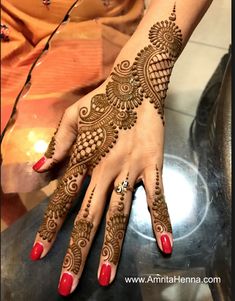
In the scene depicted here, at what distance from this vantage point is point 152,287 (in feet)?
1.79

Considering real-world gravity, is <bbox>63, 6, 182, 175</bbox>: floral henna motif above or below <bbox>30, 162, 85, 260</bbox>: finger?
above

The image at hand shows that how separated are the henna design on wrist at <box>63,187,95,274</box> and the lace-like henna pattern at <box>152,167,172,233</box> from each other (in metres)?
0.10

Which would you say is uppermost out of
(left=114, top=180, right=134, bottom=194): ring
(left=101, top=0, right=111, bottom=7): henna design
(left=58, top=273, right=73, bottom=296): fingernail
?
(left=101, top=0, right=111, bottom=7): henna design

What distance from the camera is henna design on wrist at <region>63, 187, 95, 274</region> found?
22.3 inches

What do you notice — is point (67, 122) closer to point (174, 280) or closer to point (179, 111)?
point (179, 111)

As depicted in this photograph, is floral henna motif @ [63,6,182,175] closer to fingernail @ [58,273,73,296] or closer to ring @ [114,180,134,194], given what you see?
ring @ [114,180,134,194]

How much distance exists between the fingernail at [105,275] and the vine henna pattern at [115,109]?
10cm

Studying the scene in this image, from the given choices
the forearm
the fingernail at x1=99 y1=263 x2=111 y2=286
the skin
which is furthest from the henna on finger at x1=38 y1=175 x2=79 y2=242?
the forearm

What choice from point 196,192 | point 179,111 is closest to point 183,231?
point 196,192

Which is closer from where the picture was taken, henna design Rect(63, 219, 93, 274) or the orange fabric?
henna design Rect(63, 219, 93, 274)

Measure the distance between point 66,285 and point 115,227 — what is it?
0.11 meters

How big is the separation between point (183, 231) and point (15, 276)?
28 cm

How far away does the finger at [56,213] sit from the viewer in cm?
60

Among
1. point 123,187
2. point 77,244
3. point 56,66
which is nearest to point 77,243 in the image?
point 77,244
